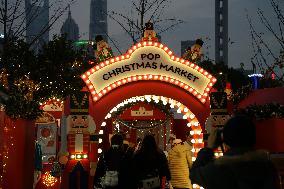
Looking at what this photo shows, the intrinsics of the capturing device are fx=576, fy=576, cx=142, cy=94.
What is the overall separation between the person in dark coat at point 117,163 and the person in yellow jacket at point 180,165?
3488mm

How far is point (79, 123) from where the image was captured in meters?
16.7

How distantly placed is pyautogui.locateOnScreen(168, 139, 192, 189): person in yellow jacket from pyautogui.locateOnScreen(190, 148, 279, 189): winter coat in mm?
8875

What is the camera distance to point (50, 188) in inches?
682

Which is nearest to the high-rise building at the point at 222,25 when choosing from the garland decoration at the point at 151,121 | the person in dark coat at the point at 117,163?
the garland decoration at the point at 151,121

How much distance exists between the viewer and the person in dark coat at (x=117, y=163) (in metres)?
9.54

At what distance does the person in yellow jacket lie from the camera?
43.1 ft

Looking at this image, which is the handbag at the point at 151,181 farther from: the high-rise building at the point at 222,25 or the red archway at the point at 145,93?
the high-rise building at the point at 222,25

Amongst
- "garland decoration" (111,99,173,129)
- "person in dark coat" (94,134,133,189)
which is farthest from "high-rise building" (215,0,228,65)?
"person in dark coat" (94,134,133,189)

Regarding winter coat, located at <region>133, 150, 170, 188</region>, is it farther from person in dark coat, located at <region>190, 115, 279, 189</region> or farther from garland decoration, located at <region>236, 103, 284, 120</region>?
garland decoration, located at <region>236, 103, 284, 120</region>

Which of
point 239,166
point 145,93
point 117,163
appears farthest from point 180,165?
point 239,166

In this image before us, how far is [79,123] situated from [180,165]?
14.7 ft

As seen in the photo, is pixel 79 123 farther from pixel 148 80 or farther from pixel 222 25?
pixel 222 25

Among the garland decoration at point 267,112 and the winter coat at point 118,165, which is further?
the garland decoration at point 267,112

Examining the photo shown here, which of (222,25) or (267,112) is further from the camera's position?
(222,25)
